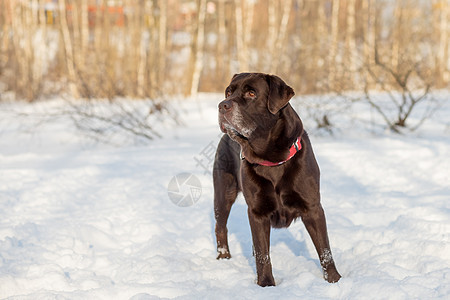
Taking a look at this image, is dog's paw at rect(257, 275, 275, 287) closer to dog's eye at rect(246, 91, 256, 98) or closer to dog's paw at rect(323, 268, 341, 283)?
dog's paw at rect(323, 268, 341, 283)

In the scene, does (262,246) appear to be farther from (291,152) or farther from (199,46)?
(199,46)

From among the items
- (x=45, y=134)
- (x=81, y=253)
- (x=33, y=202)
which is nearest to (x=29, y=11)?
(x=45, y=134)

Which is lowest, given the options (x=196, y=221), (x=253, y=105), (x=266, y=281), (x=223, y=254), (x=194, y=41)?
(x=196, y=221)

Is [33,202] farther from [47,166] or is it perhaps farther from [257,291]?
[257,291]

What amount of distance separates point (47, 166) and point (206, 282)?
398cm

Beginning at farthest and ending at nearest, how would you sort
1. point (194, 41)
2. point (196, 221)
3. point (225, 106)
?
1. point (194, 41)
2. point (196, 221)
3. point (225, 106)

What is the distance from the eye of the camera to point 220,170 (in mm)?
3490

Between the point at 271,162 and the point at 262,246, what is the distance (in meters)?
0.54

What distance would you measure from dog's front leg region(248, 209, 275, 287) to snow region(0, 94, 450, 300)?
0.28 feet

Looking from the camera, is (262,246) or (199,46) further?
(199,46)

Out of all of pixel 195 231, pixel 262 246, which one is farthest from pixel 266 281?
pixel 195 231

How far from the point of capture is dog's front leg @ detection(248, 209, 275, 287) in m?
2.86

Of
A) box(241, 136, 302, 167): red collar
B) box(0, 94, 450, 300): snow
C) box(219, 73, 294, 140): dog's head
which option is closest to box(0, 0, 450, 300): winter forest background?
box(0, 94, 450, 300): snow

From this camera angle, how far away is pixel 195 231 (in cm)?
412
